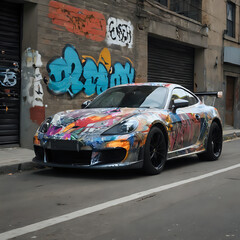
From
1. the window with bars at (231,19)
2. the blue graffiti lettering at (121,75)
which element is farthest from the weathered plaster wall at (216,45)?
the blue graffiti lettering at (121,75)

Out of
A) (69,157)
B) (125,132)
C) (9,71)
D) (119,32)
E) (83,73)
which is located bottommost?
(69,157)

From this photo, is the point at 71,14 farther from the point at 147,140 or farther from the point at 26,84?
the point at 147,140

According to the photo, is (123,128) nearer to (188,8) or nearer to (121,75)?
(121,75)

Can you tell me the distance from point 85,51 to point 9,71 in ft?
8.17

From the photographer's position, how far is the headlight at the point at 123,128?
5.94 m

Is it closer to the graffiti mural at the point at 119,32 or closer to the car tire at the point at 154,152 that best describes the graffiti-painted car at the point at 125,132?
the car tire at the point at 154,152

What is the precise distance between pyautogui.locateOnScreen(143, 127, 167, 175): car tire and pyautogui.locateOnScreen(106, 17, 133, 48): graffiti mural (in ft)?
21.9

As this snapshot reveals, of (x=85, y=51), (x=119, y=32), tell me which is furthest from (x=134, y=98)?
(x=119, y=32)

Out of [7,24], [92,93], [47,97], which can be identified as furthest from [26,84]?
[92,93]

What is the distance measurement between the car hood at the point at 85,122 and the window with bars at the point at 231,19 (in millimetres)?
15347

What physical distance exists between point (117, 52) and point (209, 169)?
6.68 metres

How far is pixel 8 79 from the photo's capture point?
33.0 feet

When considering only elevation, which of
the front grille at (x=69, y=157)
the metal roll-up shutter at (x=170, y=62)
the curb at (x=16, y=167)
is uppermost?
the metal roll-up shutter at (x=170, y=62)

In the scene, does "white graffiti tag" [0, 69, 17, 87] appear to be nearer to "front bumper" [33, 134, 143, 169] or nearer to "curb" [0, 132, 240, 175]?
"curb" [0, 132, 240, 175]
